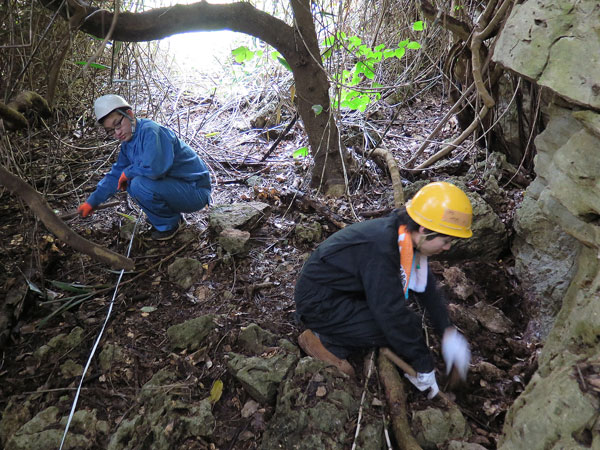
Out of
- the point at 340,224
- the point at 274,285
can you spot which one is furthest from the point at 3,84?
the point at 340,224

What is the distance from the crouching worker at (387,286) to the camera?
2.00m

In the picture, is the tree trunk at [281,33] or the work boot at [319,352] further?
the tree trunk at [281,33]

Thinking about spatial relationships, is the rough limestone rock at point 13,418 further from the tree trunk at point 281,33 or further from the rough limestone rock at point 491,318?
the rough limestone rock at point 491,318

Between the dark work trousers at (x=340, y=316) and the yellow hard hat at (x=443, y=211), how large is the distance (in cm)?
43

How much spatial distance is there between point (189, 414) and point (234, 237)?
141 centimetres

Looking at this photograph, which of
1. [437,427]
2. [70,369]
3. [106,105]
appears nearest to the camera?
[437,427]

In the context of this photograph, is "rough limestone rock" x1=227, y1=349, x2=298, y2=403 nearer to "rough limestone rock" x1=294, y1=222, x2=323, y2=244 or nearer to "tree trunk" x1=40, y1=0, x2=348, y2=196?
"rough limestone rock" x1=294, y1=222, x2=323, y2=244

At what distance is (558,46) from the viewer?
2.01 m

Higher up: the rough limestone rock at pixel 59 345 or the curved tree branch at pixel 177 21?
the curved tree branch at pixel 177 21

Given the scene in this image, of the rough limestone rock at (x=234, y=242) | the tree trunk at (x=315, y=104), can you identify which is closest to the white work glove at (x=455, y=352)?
the rough limestone rock at (x=234, y=242)

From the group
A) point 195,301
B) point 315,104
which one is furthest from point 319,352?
point 315,104

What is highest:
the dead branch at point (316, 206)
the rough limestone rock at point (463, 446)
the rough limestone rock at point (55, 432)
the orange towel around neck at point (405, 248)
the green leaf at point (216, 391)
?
the orange towel around neck at point (405, 248)

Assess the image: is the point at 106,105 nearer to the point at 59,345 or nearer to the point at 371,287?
the point at 59,345

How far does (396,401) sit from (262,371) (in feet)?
2.25
